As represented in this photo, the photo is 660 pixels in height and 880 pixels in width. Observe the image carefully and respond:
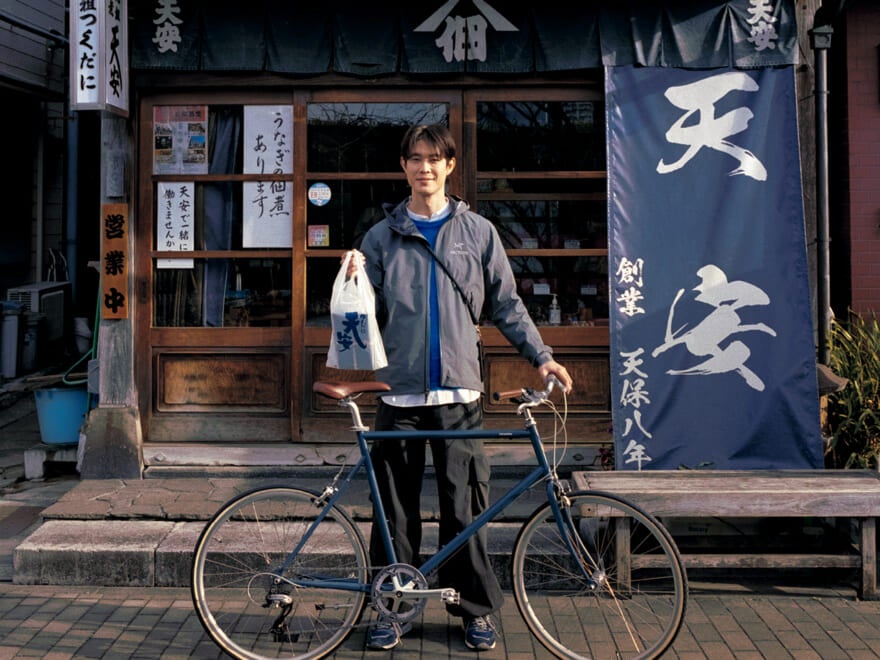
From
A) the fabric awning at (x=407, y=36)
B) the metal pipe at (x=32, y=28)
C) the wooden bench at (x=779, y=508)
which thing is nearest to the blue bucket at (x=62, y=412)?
the fabric awning at (x=407, y=36)

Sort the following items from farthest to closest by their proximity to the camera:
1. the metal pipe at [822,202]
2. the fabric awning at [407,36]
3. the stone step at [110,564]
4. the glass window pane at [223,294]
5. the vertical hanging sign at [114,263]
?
the glass window pane at [223,294]
the vertical hanging sign at [114,263]
the fabric awning at [407,36]
the metal pipe at [822,202]
the stone step at [110,564]

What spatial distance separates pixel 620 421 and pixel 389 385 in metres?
2.85

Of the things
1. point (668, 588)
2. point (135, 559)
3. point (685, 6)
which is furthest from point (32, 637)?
point (685, 6)

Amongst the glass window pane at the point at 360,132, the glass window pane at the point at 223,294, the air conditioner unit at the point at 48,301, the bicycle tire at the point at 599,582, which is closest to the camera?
the bicycle tire at the point at 599,582

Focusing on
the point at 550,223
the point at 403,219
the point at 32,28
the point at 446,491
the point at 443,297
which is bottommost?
the point at 446,491

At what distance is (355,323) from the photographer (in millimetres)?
4555

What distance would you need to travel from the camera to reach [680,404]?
7.13 metres

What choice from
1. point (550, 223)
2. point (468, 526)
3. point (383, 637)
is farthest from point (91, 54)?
point (383, 637)

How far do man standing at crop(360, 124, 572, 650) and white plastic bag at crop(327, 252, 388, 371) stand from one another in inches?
8.6

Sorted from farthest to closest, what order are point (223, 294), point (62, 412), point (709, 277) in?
1. point (62, 412)
2. point (223, 294)
3. point (709, 277)

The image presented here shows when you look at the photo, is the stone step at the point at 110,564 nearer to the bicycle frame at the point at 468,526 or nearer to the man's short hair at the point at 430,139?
the bicycle frame at the point at 468,526

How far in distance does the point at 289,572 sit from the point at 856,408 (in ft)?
14.8

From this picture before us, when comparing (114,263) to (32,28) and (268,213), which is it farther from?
(32,28)

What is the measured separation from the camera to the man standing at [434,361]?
4719mm
